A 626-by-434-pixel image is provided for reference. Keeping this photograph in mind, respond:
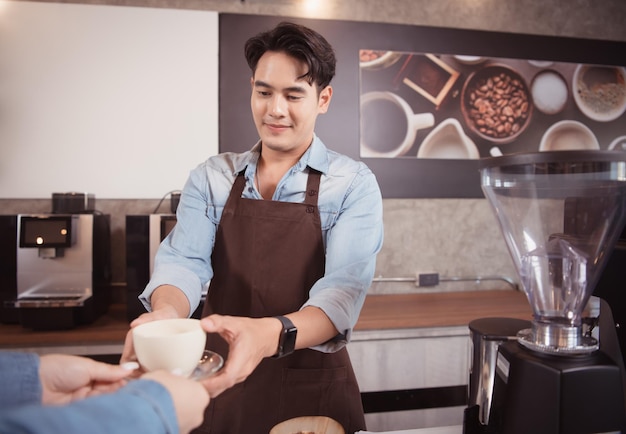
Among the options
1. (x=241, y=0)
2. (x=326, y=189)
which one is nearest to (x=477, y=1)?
(x=241, y=0)

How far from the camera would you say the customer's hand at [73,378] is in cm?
83

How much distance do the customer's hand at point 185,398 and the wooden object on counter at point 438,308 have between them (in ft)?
4.86

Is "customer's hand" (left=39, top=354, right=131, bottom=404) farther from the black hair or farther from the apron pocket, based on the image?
the black hair

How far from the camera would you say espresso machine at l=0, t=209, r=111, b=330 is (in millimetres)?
1998

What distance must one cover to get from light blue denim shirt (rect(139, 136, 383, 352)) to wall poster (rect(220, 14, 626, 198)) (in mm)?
1092

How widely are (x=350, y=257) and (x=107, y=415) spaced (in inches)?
34.3

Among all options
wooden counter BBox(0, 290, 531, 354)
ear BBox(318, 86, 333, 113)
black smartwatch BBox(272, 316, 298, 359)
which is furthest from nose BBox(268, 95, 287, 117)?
wooden counter BBox(0, 290, 531, 354)

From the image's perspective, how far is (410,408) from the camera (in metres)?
2.22

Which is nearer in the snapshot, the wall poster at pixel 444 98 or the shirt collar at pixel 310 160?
the shirt collar at pixel 310 160

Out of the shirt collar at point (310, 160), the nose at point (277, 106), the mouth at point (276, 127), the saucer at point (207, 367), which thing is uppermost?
the nose at point (277, 106)

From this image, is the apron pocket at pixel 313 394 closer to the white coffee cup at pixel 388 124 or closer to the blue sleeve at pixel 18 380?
the blue sleeve at pixel 18 380

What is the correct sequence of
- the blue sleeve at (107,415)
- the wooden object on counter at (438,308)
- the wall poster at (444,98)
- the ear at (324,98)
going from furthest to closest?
the wall poster at (444,98)
the wooden object on counter at (438,308)
the ear at (324,98)
the blue sleeve at (107,415)

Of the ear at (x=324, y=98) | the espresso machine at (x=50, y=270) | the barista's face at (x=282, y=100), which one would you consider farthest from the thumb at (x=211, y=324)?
the espresso machine at (x=50, y=270)

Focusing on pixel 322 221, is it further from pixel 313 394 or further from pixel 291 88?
pixel 313 394
